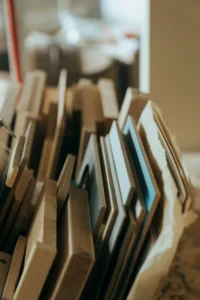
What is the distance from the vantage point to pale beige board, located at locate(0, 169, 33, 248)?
3.08 ft

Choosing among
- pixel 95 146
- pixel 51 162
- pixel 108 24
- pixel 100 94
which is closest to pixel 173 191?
pixel 95 146

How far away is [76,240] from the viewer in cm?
78

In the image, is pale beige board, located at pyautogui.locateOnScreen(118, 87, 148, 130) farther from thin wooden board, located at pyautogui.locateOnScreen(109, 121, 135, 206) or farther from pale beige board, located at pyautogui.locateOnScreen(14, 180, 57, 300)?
pale beige board, located at pyautogui.locateOnScreen(14, 180, 57, 300)

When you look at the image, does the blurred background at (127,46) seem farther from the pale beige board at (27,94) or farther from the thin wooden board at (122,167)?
the thin wooden board at (122,167)

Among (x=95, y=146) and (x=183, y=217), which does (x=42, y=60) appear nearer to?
(x=95, y=146)

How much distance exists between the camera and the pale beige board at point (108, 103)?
1.31 m

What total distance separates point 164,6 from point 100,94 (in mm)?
345

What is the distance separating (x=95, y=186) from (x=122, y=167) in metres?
0.08

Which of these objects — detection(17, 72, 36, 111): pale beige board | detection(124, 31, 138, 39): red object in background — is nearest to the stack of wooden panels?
detection(17, 72, 36, 111): pale beige board

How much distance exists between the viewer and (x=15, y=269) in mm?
850

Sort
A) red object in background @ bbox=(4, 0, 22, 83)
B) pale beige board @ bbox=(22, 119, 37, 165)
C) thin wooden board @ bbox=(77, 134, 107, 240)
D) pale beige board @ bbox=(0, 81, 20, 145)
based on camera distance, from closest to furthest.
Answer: thin wooden board @ bbox=(77, 134, 107, 240) → pale beige board @ bbox=(22, 119, 37, 165) → pale beige board @ bbox=(0, 81, 20, 145) → red object in background @ bbox=(4, 0, 22, 83)

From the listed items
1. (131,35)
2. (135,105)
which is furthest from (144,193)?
(131,35)

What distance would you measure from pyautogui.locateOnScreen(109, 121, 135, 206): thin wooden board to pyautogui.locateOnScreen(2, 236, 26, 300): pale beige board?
22cm

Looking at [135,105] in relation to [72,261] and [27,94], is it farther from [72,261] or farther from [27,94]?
[72,261]
